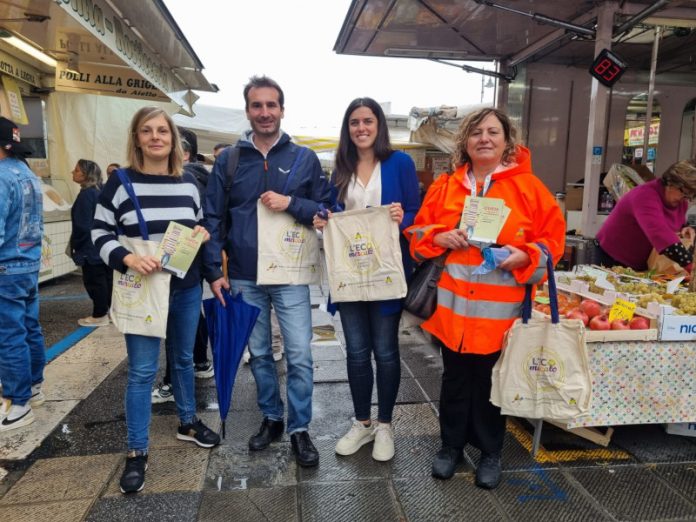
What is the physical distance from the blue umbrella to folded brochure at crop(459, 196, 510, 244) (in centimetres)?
133

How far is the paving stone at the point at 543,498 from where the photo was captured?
255 centimetres

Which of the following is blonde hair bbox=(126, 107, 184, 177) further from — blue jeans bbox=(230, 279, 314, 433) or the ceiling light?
the ceiling light

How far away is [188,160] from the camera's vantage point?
429 cm

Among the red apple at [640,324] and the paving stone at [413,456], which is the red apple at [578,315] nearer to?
the red apple at [640,324]

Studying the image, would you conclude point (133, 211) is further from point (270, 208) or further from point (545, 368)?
point (545, 368)

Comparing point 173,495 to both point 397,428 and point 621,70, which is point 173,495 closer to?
point 397,428

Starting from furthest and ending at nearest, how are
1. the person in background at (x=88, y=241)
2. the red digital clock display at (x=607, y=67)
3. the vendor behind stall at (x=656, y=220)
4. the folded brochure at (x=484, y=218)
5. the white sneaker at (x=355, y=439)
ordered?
the person in background at (x=88, y=241), the red digital clock display at (x=607, y=67), the vendor behind stall at (x=656, y=220), the white sneaker at (x=355, y=439), the folded brochure at (x=484, y=218)

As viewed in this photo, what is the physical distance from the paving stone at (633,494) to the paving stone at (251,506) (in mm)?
1663

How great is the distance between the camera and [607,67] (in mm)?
5719

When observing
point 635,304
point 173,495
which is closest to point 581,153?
point 635,304

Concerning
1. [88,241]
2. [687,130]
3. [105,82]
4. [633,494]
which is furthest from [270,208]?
[687,130]

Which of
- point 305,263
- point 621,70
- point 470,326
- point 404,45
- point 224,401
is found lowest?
point 224,401

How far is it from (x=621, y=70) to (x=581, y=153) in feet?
11.8

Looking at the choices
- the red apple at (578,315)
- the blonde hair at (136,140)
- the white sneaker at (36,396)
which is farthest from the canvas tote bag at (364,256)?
the white sneaker at (36,396)
